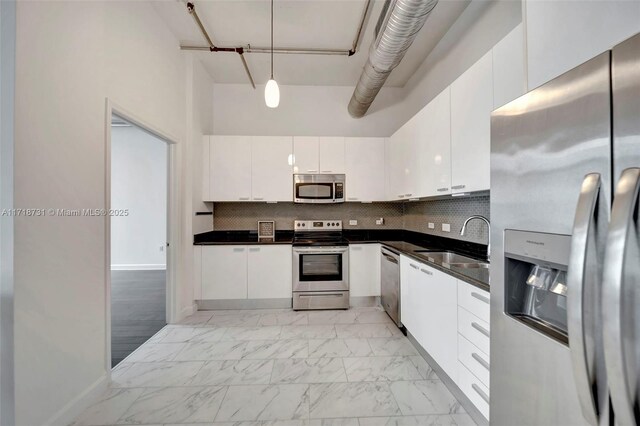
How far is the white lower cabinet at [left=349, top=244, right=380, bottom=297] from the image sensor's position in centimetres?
334

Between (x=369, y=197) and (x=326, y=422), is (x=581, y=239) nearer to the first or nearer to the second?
(x=326, y=422)

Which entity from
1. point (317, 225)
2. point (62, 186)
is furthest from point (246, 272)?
point (62, 186)

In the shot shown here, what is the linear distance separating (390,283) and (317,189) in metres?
1.57

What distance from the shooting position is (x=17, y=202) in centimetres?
126

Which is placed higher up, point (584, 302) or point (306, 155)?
point (306, 155)

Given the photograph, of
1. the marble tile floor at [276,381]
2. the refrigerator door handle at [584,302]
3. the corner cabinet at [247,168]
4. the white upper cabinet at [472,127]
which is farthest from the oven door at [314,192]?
the refrigerator door handle at [584,302]

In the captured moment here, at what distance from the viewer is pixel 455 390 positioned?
1718 millimetres

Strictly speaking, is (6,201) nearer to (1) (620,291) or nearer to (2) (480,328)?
(1) (620,291)

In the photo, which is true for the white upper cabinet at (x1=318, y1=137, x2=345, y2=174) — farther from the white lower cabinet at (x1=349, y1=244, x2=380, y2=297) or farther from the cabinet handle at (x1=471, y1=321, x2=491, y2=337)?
the cabinet handle at (x1=471, y1=321, x2=491, y2=337)

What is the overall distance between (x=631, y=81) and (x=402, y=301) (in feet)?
7.57

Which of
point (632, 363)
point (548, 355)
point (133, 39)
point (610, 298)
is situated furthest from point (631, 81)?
point (133, 39)

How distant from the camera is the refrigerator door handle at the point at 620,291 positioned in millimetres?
508

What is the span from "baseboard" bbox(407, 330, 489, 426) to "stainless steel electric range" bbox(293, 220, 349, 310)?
3.85ft

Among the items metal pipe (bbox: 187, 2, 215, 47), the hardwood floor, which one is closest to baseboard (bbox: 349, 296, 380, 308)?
the hardwood floor
